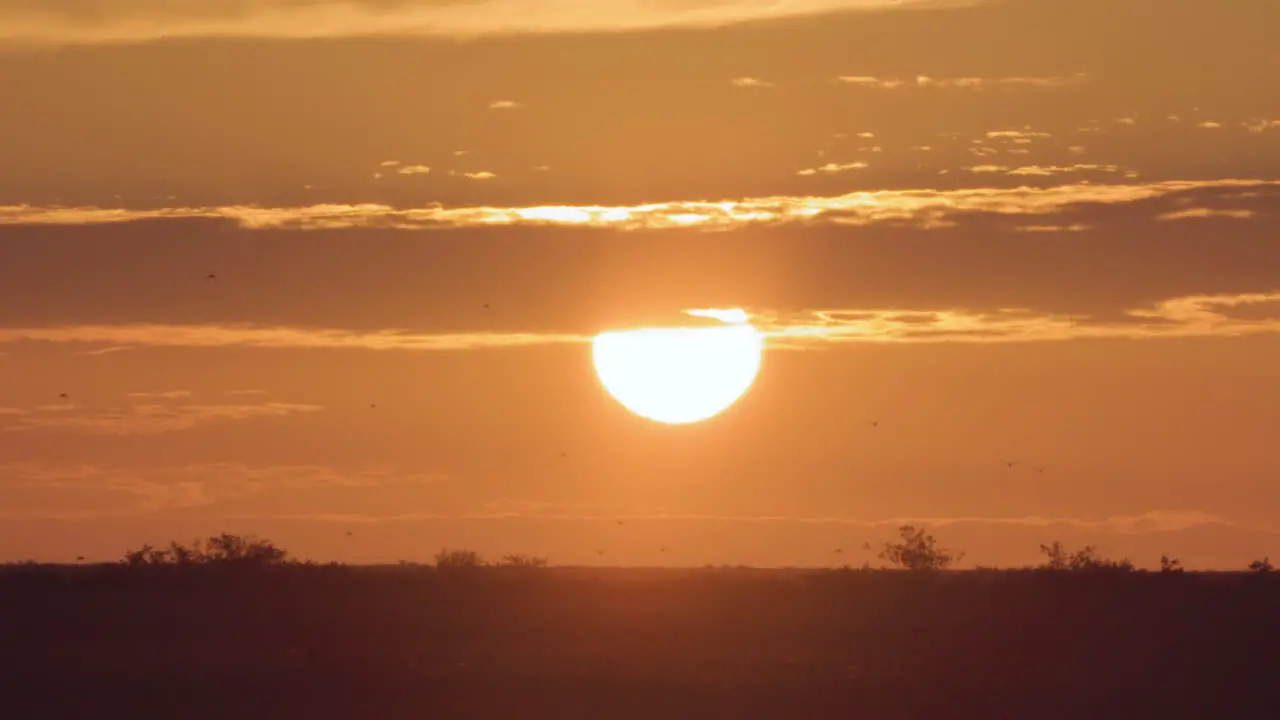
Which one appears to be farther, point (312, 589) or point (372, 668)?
point (312, 589)

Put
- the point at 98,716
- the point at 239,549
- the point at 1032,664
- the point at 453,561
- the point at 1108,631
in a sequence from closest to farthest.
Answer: the point at 98,716
the point at 1032,664
the point at 1108,631
the point at 239,549
the point at 453,561

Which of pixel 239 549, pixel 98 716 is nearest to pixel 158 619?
pixel 98 716

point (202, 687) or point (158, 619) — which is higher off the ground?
point (158, 619)

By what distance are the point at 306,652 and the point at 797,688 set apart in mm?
15125

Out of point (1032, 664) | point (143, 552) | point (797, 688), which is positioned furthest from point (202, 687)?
point (143, 552)

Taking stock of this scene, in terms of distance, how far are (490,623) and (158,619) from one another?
10227mm

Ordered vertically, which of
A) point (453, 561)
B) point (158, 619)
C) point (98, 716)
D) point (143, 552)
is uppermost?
point (453, 561)

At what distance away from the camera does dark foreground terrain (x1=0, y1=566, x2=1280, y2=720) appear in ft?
175

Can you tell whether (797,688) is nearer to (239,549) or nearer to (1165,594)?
(1165,594)

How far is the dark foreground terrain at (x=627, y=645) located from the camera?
5341 centimetres

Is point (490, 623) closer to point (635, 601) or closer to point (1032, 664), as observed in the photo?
point (635, 601)

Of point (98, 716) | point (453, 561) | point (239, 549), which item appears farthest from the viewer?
point (453, 561)

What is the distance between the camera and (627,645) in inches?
2566

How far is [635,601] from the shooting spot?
261 feet
